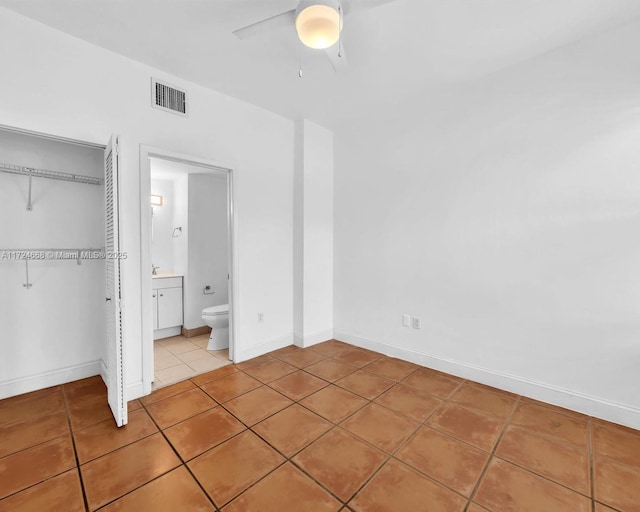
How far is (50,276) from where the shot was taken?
2.73m

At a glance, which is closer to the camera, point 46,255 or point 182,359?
point 46,255

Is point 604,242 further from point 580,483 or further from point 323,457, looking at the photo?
point 323,457

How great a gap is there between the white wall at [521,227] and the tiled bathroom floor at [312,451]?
15.9 inches

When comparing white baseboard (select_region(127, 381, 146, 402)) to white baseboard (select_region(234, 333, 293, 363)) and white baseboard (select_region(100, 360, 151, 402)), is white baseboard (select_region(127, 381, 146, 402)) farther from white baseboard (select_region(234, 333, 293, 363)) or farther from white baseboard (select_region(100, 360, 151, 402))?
white baseboard (select_region(234, 333, 293, 363))

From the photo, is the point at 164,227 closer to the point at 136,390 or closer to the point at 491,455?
the point at 136,390

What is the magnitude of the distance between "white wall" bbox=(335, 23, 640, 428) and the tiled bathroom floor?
403 mm

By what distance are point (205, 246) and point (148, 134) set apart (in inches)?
81.4

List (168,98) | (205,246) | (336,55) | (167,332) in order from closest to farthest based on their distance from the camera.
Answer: (336,55) → (168,98) → (167,332) → (205,246)

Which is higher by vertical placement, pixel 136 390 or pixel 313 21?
pixel 313 21

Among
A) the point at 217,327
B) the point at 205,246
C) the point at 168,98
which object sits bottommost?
the point at 217,327

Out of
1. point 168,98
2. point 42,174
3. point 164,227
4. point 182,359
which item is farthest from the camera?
point 164,227

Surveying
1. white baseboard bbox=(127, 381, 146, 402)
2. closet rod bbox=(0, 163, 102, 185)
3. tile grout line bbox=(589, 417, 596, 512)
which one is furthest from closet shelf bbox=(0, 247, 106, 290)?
tile grout line bbox=(589, 417, 596, 512)

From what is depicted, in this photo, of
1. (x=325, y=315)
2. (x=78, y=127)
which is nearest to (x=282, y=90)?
(x=78, y=127)

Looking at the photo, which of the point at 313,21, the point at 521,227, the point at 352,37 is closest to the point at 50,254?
the point at 313,21
